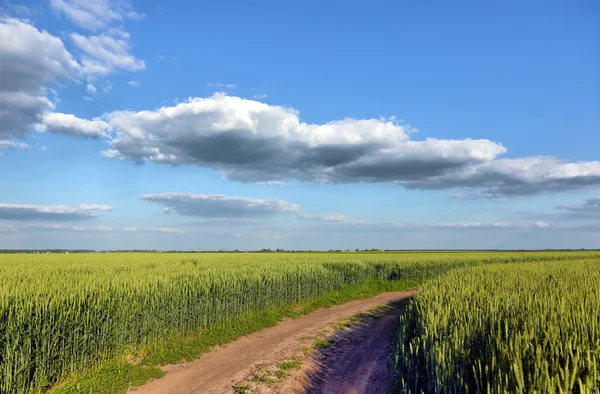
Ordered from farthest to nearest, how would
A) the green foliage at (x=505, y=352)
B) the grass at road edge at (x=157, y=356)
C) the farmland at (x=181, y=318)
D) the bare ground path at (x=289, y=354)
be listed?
the bare ground path at (x=289, y=354) → the grass at road edge at (x=157, y=356) → the farmland at (x=181, y=318) → the green foliage at (x=505, y=352)

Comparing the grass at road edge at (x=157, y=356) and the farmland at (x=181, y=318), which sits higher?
the farmland at (x=181, y=318)

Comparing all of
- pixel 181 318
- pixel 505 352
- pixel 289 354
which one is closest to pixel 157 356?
pixel 181 318

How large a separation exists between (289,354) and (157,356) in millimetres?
3978

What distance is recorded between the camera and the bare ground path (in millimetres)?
9266

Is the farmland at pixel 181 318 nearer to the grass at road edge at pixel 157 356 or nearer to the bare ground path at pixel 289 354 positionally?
the grass at road edge at pixel 157 356

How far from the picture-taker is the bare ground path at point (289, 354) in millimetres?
9266

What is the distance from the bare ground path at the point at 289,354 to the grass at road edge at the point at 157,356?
12.8 inches

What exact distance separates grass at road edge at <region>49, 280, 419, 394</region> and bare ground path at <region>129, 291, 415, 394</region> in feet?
1.06

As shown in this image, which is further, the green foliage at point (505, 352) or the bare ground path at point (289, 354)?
the bare ground path at point (289, 354)

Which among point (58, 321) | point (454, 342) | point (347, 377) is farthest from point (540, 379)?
point (58, 321)

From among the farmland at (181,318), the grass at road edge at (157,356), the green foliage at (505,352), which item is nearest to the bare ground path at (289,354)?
the grass at road edge at (157,356)

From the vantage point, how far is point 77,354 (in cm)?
953

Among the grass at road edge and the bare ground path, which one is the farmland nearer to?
the grass at road edge

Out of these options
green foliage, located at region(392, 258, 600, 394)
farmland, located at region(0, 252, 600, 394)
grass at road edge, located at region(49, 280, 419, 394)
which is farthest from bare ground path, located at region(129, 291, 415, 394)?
green foliage, located at region(392, 258, 600, 394)
